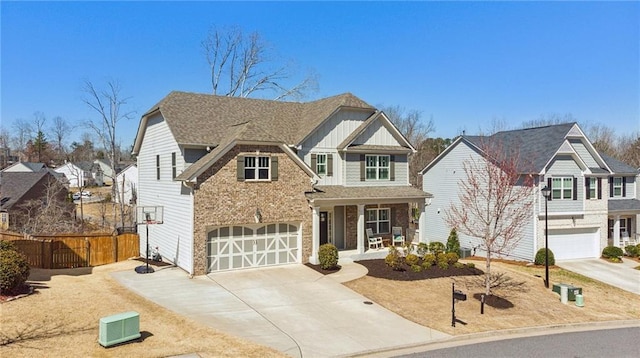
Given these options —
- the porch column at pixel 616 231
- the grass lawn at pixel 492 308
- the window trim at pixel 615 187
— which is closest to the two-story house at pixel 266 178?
the grass lawn at pixel 492 308

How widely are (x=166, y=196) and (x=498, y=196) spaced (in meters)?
16.1

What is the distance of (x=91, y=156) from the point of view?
114 metres

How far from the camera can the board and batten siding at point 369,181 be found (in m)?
25.0

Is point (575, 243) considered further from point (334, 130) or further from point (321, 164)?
point (321, 164)

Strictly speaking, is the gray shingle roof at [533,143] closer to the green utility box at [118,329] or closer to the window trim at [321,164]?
the window trim at [321,164]

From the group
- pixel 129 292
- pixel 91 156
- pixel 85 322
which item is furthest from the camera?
pixel 91 156

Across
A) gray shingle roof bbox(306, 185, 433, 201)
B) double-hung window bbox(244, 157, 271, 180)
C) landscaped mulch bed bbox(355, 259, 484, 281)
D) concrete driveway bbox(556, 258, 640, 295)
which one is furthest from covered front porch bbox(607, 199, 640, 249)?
double-hung window bbox(244, 157, 271, 180)

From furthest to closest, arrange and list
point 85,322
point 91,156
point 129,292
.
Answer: point 91,156 → point 129,292 → point 85,322

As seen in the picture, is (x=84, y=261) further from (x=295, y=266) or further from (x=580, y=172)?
(x=580, y=172)

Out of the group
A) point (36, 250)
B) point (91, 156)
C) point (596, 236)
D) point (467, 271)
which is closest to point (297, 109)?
point (467, 271)

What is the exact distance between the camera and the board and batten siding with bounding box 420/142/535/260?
3177 centimetres

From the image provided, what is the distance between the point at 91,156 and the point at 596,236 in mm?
114643

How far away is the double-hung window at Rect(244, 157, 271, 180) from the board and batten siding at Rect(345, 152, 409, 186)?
5482 millimetres

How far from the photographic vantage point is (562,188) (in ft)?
92.5
